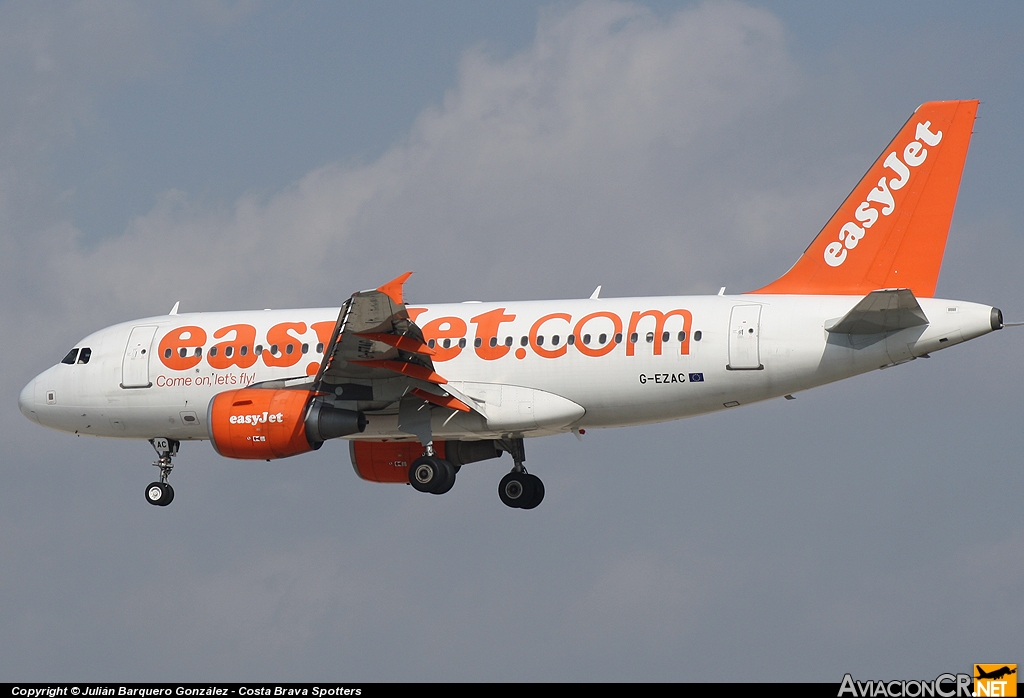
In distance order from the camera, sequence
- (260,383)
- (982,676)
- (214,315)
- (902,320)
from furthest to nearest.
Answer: (214,315)
(260,383)
(902,320)
(982,676)

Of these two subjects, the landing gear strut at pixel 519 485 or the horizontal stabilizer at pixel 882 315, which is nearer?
the horizontal stabilizer at pixel 882 315

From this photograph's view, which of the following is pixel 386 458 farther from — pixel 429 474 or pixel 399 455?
pixel 429 474

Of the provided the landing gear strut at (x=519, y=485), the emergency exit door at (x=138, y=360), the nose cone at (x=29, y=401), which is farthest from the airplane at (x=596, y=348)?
the nose cone at (x=29, y=401)

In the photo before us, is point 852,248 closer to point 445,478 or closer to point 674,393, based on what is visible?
point 674,393

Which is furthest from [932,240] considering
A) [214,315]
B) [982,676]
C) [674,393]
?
[214,315]

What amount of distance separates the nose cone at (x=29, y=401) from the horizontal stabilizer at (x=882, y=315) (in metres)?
19.0

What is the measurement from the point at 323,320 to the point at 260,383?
2078mm

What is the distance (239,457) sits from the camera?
106 feet

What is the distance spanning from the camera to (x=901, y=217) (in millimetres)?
31500

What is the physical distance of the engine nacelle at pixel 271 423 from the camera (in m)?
31.9

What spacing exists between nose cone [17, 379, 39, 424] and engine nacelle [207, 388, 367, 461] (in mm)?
6937

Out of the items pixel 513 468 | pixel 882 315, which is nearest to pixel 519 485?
pixel 513 468

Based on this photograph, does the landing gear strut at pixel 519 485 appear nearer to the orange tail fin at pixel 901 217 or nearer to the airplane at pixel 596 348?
the airplane at pixel 596 348

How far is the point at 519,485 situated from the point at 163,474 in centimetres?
841
